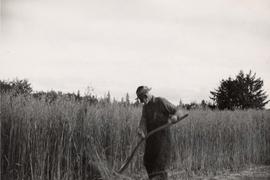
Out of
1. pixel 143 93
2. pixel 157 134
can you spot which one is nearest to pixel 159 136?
pixel 157 134

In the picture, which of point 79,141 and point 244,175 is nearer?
point 79,141

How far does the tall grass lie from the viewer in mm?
5812

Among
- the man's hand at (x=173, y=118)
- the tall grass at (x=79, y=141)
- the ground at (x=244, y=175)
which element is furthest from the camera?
the ground at (x=244, y=175)

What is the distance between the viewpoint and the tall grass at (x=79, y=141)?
5812 mm

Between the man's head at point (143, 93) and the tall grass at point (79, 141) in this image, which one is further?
the tall grass at point (79, 141)

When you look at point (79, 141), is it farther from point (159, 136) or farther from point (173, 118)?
point (173, 118)

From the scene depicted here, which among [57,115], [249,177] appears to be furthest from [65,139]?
[249,177]

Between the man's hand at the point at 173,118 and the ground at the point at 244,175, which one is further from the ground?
the man's hand at the point at 173,118

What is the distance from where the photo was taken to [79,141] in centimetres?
669

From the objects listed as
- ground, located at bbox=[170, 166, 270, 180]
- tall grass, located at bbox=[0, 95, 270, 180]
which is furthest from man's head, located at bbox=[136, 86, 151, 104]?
ground, located at bbox=[170, 166, 270, 180]

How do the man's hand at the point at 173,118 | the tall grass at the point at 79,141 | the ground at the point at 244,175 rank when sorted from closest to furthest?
the man's hand at the point at 173,118
the tall grass at the point at 79,141
the ground at the point at 244,175

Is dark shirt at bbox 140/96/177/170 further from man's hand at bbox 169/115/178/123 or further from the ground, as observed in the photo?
the ground

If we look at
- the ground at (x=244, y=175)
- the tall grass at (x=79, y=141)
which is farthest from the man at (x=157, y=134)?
the ground at (x=244, y=175)

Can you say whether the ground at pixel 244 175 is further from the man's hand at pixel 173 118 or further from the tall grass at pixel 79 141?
the man's hand at pixel 173 118
